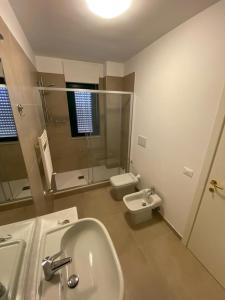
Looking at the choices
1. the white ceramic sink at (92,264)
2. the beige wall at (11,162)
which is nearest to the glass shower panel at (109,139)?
the white ceramic sink at (92,264)

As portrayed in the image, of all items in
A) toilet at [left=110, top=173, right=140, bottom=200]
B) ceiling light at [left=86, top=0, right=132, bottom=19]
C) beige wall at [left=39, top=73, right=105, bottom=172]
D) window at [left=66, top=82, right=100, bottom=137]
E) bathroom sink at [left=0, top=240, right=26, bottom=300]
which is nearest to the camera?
bathroom sink at [left=0, top=240, right=26, bottom=300]

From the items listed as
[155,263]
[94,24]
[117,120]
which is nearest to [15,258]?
[155,263]

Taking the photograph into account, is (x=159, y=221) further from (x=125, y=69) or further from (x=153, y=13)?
(x=125, y=69)

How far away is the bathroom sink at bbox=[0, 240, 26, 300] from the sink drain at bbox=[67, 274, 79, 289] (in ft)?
0.85

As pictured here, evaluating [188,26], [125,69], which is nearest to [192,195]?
[188,26]

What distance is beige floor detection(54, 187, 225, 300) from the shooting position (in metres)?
1.25

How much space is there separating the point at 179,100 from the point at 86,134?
193cm

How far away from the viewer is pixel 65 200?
7.75 feet

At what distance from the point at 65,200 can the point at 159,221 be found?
158 centimetres

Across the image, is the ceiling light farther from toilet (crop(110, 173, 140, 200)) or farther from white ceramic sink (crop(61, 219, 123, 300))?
toilet (crop(110, 173, 140, 200))

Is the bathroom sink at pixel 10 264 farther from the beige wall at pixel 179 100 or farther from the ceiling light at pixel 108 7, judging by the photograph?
the ceiling light at pixel 108 7

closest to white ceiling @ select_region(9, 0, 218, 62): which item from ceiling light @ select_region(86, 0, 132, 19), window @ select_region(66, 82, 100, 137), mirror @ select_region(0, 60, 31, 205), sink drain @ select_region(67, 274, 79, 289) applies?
ceiling light @ select_region(86, 0, 132, 19)

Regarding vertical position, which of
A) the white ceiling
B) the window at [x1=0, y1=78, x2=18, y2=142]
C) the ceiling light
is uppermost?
the white ceiling

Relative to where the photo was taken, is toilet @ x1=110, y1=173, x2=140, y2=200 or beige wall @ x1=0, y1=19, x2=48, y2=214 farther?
toilet @ x1=110, y1=173, x2=140, y2=200
